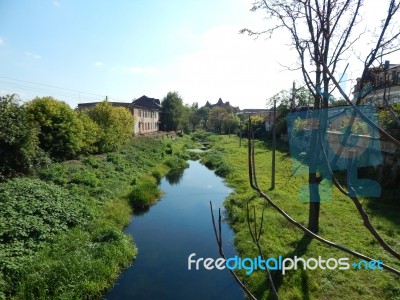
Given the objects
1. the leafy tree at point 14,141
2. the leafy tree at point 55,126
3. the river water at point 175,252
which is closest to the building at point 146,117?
the leafy tree at point 55,126

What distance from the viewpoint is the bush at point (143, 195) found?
1435cm

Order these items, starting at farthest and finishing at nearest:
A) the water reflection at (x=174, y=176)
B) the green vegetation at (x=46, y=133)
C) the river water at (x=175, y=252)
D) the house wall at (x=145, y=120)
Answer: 1. the house wall at (x=145, y=120)
2. the water reflection at (x=174, y=176)
3. the green vegetation at (x=46, y=133)
4. the river water at (x=175, y=252)

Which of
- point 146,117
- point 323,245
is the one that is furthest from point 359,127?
point 146,117

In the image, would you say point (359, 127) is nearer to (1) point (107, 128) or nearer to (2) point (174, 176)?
(2) point (174, 176)

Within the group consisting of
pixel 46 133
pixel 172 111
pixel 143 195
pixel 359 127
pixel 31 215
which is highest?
pixel 172 111

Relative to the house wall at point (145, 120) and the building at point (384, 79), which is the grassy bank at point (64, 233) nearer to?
the building at point (384, 79)

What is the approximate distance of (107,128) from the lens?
76.1 feet

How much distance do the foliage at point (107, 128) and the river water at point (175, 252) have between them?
787 centimetres

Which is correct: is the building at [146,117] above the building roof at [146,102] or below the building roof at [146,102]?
below

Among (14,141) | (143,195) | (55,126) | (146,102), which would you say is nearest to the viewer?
(14,141)

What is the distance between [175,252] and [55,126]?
10491 millimetres

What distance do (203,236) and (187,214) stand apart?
2.63 meters

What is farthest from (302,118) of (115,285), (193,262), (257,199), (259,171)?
(115,285)

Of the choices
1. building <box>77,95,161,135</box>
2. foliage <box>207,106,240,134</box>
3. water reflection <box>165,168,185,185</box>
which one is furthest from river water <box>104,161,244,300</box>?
foliage <box>207,106,240,134</box>
